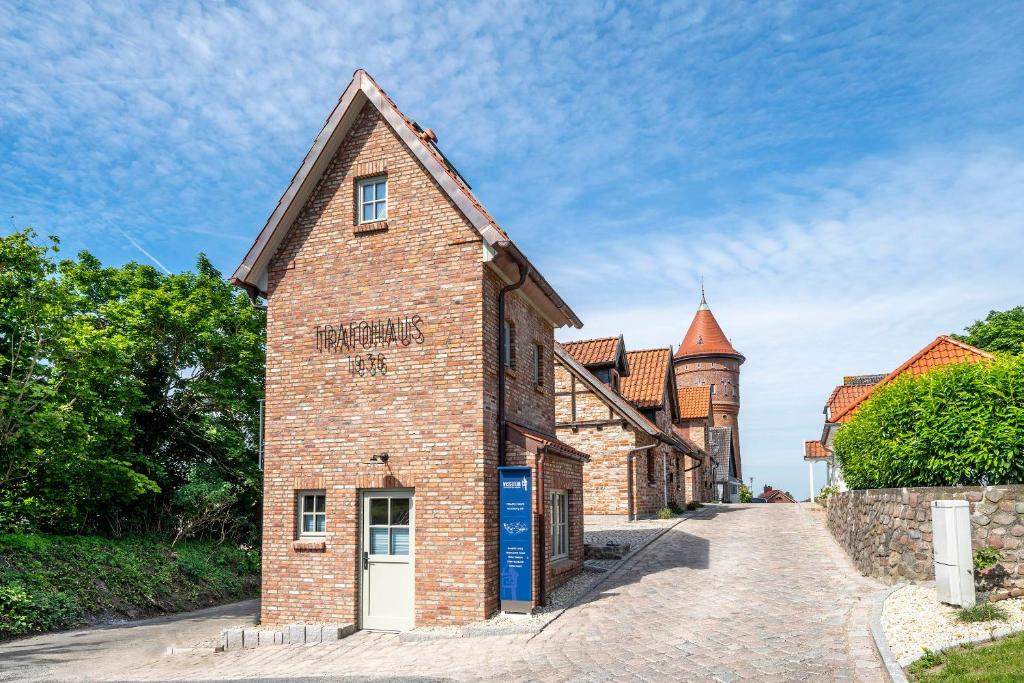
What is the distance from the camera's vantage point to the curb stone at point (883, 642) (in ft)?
26.1

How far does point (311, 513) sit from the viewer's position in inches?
523

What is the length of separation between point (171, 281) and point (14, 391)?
864 centimetres

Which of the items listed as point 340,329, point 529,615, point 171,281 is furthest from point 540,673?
point 171,281

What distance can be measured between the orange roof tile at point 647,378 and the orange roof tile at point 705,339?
35.8 m

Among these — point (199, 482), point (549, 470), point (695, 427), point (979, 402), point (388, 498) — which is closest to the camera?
point (979, 402)

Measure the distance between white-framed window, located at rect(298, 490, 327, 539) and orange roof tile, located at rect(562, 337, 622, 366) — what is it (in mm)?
14601

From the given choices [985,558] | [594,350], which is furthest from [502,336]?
[594,350]

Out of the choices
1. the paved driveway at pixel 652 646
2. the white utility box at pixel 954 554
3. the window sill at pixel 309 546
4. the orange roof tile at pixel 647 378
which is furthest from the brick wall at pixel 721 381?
the window sill at pixel 309 546

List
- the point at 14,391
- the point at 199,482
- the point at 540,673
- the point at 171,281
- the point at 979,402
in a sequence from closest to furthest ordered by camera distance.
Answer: the point at 540,673 < the point at 979,402 < the point at 14,391 < the point at 199,482 < the point at 171,281

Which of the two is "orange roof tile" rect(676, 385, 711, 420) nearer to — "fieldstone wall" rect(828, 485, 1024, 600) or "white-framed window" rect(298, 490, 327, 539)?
"fieldstone wall" rect(828, 485, 1024, 600)

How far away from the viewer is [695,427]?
43.2 meters

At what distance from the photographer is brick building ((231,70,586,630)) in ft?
40.4

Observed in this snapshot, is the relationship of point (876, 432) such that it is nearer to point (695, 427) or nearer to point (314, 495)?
point (314, 495)

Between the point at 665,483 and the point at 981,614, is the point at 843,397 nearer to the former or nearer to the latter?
the point at 665,483
